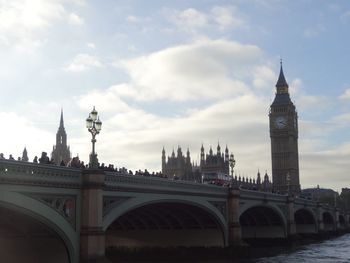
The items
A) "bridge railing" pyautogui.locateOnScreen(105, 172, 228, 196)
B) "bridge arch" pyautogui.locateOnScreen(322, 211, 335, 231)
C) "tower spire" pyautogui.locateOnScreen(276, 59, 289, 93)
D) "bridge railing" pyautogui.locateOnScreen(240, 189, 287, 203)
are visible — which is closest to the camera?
"bridge railing" pyautogui.locateOnScreen(105, 172, 228, 196)

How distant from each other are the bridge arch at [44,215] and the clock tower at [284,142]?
12105 centimetres

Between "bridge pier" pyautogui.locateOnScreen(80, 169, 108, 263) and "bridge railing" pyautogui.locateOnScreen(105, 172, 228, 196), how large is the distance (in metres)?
1.41

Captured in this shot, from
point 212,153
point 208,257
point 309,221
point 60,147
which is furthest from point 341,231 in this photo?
point 60,147

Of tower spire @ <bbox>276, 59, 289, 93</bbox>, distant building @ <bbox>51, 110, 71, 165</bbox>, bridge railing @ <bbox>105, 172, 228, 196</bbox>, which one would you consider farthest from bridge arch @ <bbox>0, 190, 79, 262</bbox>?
tower spire @ <bbox>276, 59, 289, 93</bbox>

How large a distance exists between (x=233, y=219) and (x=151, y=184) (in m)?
13.3

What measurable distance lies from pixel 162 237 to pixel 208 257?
3.77 metres

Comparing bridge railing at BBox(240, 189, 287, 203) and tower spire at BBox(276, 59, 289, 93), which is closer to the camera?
bridge railing at BBox(240, 189, 287, 203)

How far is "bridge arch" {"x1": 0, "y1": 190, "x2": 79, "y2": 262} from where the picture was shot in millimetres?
19500

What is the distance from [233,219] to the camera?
4122 centimetres

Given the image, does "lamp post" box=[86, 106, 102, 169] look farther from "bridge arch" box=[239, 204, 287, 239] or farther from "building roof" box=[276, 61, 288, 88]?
"building roof" box=[276, 61, 288, 88]

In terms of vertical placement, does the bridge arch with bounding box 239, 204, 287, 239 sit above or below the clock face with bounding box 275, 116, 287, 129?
below

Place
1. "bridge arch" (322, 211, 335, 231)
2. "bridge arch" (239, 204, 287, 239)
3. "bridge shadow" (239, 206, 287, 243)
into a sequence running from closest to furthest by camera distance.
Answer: "bridge arch" (239, 204, 287, 239), "bridge shadow" (239, 206, 287, 243), "bridge arch" (322, 211, 335, 231)

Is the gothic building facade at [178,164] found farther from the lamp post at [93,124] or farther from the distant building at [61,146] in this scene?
the lamp post at [93,124]

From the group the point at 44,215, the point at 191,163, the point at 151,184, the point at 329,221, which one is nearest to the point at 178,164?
the point at 191,163
